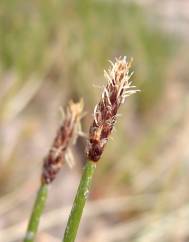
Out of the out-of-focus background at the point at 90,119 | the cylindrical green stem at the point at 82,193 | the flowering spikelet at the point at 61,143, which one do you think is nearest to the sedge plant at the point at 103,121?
the cylindrical green stem at the point at 82,193

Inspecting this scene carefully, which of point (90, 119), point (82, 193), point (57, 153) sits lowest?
point (82, 193)

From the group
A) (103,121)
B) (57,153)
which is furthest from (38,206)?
(103,121)

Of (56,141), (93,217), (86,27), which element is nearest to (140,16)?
→ (86,27)

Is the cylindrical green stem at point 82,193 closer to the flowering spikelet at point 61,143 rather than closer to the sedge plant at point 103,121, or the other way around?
the sedge plant at point 103,121

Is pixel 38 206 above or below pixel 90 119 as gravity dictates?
below

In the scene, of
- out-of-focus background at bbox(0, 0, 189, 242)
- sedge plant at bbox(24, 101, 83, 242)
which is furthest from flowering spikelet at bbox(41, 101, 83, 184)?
out-of-focus background at bbox(0, 0, 189, 242)

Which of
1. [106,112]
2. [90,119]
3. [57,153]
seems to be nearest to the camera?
[106,112]

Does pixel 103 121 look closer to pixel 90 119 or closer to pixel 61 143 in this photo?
pixel 61 143
